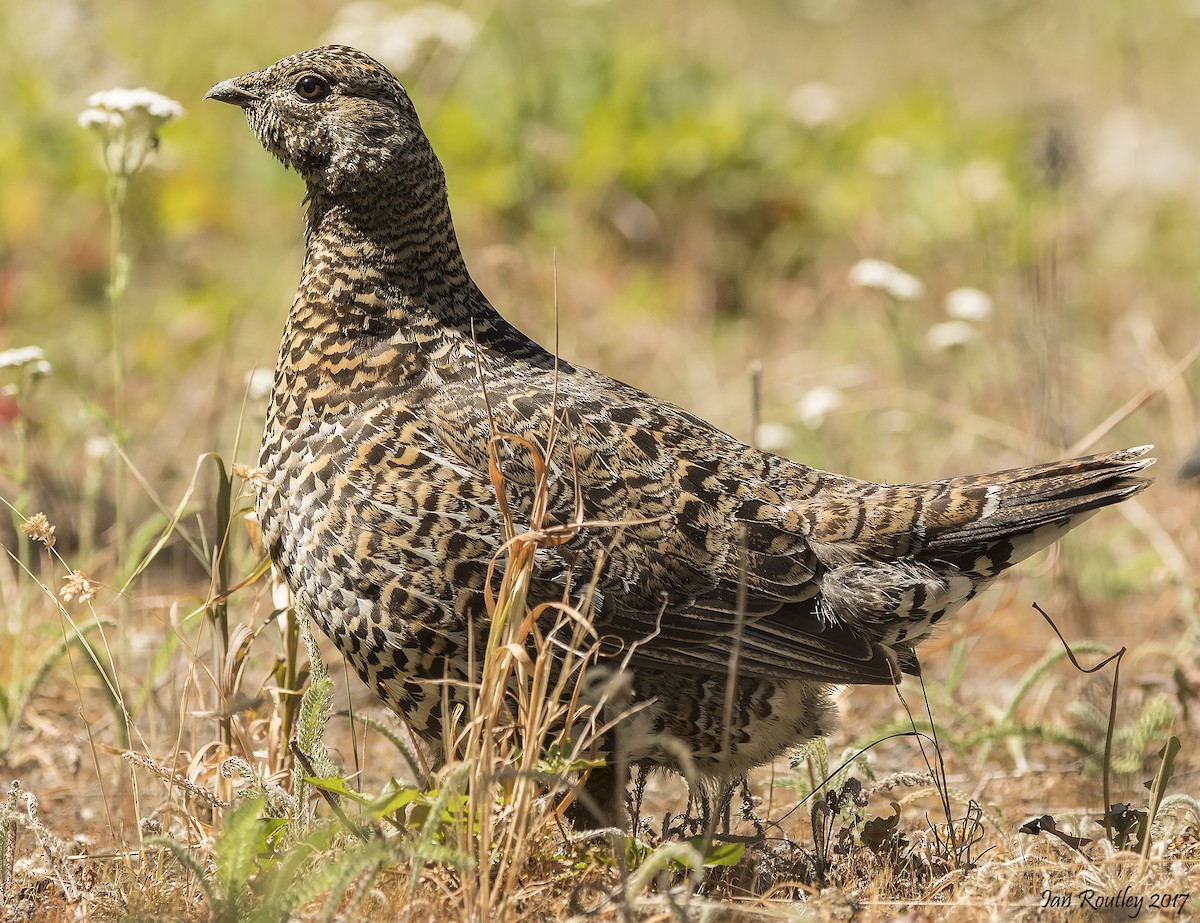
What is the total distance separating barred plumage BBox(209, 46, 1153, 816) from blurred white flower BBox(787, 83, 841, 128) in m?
5.38

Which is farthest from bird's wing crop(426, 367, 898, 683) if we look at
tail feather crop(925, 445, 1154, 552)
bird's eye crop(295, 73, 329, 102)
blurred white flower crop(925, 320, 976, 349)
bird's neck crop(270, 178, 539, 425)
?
blurred white flower crop(925, 320, 976, 349)

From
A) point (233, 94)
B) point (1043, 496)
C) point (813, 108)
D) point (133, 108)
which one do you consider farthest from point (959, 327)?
point (813, 108)

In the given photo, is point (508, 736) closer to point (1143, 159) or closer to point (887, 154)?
point (887, 154)

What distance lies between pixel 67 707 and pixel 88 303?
12.6 ft

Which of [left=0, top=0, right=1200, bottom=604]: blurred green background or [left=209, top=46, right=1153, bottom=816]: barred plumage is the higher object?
[left=0, top=0, right=1200, bottom=604]: blurred green background

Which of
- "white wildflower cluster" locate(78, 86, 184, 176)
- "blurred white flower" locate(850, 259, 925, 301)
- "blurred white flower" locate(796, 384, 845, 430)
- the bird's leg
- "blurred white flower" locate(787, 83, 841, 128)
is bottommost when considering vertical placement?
the bird's leg

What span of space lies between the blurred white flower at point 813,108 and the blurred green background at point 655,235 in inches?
1.5

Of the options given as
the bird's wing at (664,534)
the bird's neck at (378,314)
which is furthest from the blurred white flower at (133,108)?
the bird's wing at (664,534)

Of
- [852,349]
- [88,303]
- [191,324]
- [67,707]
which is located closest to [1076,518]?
[67,707]

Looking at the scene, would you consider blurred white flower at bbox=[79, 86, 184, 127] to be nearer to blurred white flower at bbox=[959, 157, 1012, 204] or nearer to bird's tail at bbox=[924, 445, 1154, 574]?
bird's tail at bbox=[924, 445, 1154, 574]

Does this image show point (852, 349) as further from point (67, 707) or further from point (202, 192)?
point (67, 707)

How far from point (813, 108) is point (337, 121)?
5.72 m
